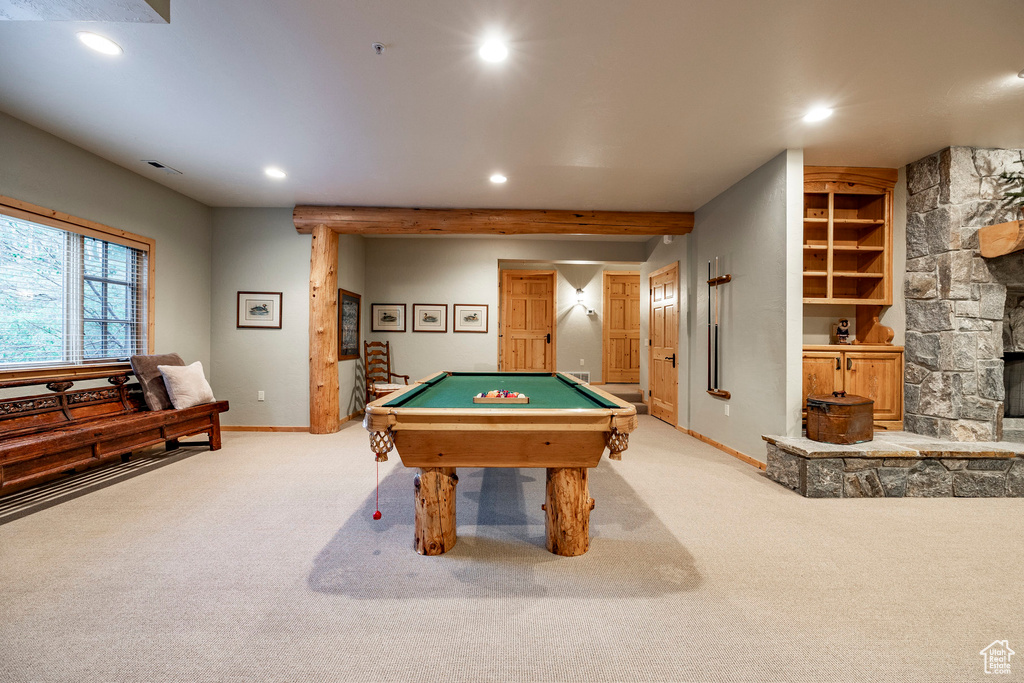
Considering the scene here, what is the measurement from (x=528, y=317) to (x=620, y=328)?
2.27m

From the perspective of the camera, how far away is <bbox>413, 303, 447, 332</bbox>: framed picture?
20.9 ft

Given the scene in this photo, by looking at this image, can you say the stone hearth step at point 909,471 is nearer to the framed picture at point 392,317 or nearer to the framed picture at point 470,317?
the framed picture at point 470,317

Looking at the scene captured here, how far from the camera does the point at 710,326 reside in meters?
4.49

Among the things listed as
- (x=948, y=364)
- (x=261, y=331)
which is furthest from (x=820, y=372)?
(x=261, y=331)

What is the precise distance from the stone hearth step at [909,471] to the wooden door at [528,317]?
5362 mm

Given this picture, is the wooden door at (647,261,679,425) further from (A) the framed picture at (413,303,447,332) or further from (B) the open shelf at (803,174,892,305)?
(A) the framed picture at (413,303,447,332)

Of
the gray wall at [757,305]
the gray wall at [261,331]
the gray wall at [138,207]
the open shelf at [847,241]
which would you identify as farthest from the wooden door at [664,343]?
the gray wall at [138,207]

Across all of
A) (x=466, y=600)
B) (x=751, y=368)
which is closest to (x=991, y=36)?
(x=751, y=368)

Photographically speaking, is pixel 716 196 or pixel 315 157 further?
pixel 716 196

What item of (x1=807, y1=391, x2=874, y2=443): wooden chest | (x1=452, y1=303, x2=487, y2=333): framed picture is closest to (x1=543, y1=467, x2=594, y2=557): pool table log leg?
(x1=807, y1=391, x2=874, y2=443): wooden chest

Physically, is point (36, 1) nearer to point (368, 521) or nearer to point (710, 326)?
point (368, 521)

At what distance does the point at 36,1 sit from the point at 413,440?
84.6 inches

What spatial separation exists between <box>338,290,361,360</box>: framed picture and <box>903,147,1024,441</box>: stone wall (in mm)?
5939
